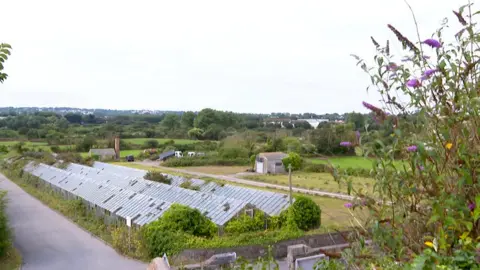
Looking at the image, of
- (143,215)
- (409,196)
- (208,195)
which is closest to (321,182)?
(208,195)

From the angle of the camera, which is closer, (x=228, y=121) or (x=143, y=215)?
(x=143, y=215)

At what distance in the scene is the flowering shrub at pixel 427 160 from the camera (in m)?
1.93

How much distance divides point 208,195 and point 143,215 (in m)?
2.45

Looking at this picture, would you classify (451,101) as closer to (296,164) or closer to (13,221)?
(13,221)

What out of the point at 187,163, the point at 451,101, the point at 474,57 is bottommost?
the point at 187,163

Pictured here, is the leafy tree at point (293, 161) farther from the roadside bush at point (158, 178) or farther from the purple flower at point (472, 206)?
the purple flower at point (472, 206)

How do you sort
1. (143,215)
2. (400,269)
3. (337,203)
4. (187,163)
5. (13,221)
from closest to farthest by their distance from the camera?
(400,269)
(143,215)
(13,221)
(337,203)
(187,163)

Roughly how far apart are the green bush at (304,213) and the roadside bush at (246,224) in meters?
1.02

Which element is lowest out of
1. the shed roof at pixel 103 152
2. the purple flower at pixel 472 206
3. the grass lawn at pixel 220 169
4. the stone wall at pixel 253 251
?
the grass lawn at pixel 220 169

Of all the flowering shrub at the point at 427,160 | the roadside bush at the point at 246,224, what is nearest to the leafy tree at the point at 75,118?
the roadside bush at the point at 246,224

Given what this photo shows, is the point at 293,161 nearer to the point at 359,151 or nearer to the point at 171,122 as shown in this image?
the point at 359,151

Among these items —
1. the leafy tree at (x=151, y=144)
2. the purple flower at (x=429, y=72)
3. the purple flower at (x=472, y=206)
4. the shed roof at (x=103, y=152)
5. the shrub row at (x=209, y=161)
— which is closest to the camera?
the purple flower at (x=472, y=206)

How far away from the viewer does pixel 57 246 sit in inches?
578

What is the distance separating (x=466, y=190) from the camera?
1.98 m
